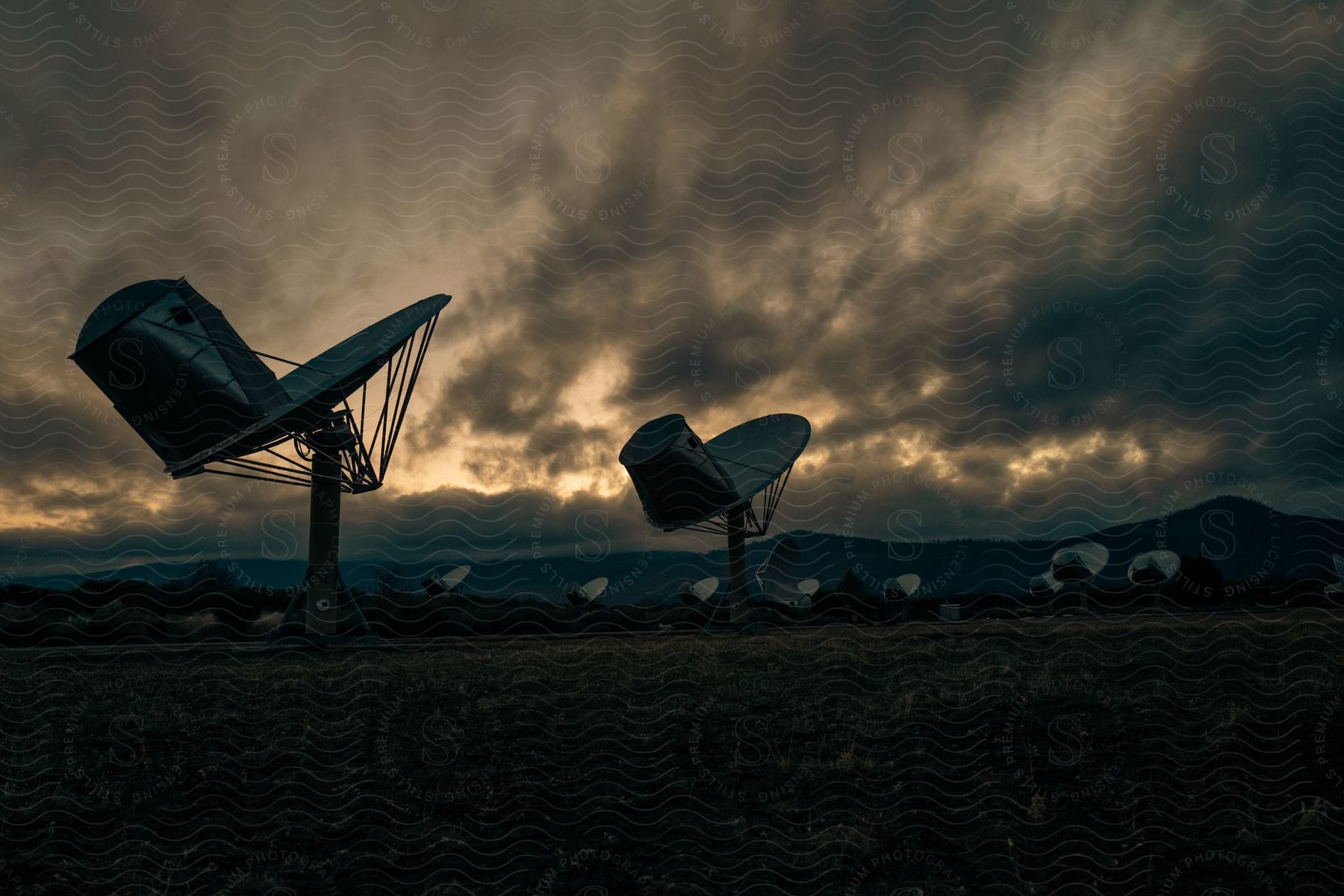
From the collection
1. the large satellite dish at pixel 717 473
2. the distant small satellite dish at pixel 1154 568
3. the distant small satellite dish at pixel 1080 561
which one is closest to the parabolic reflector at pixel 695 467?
the large satellite dish at pixel 717 473

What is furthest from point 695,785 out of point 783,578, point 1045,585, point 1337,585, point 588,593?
point 1337,585

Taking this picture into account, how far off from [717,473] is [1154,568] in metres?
26.1

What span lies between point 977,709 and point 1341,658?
34.4ft

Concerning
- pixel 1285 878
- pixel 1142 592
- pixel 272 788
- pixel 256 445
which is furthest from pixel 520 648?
pixel 1142 592

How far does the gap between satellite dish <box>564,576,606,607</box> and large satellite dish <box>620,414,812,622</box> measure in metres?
13.2

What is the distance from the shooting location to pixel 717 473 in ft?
90.5

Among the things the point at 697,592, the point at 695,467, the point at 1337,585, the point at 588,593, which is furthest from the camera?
the point at 588,593

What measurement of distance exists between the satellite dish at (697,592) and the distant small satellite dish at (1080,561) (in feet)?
53.9

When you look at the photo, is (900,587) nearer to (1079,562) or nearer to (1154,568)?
(1079,562)

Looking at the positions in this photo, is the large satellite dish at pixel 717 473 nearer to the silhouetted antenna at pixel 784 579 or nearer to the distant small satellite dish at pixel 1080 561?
the silhouetted antenna at pixel 784 579

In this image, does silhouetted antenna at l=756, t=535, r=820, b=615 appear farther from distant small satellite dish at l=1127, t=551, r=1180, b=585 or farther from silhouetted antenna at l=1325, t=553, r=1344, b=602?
silhouetted antenna at l=1325, t=553, r=1344, b=602

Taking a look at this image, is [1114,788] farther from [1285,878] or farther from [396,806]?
[396,806]

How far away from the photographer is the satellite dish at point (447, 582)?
1499 inches

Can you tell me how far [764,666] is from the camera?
54.6 feet
